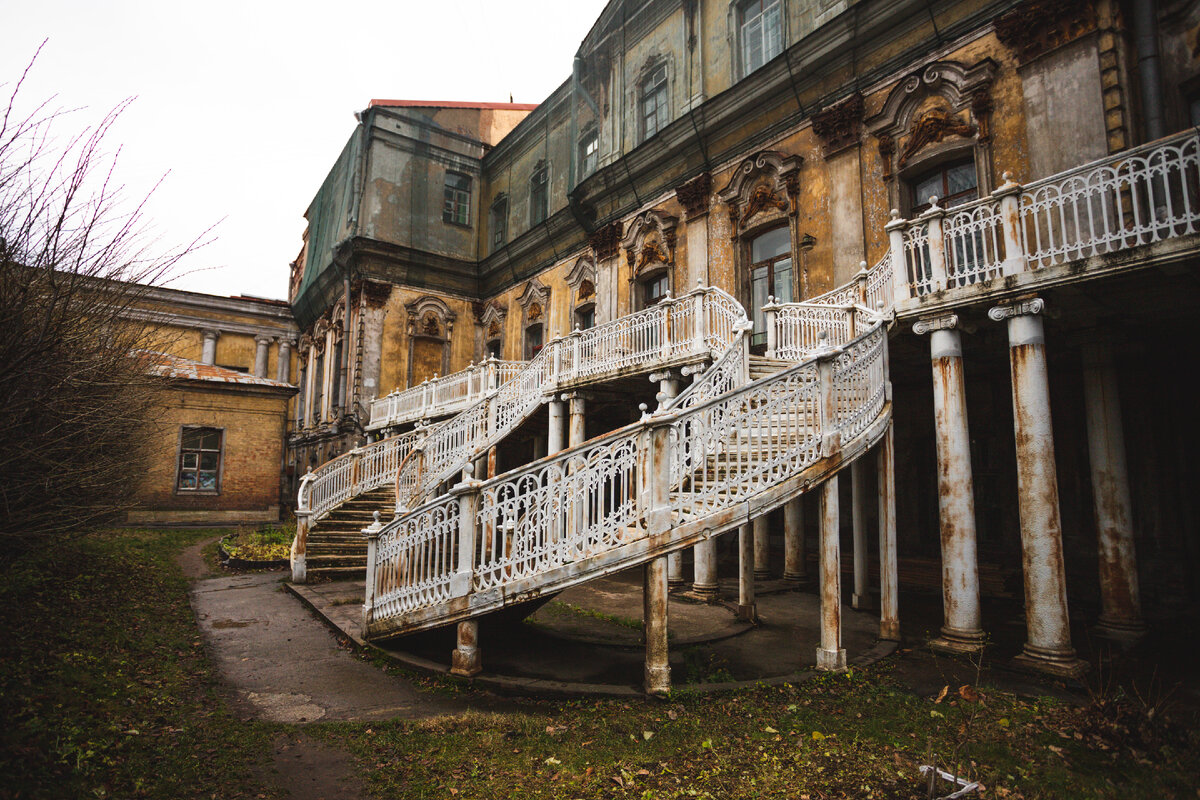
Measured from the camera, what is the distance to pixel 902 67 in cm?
1185

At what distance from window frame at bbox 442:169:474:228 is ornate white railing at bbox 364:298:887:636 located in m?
21.6

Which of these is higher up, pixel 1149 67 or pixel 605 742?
pixel 1149 67

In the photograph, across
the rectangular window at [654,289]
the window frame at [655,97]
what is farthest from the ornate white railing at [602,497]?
the window frame at [655,97]

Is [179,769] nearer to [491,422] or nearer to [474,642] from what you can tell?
[474,642]

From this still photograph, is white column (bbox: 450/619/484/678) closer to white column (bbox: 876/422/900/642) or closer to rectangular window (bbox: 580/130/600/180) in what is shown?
white column (bbox: 876/422/900/642)

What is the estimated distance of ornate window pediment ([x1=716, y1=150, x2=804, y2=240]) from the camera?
537 inches

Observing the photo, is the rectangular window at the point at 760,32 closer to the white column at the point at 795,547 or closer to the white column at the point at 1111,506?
the white column at the point at 1111,506

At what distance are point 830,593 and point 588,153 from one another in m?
18.5

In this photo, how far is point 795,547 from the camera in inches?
504

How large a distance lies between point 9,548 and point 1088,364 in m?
14.0

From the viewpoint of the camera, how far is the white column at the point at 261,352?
1363 inches

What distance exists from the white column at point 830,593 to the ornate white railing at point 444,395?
11415 millimetres

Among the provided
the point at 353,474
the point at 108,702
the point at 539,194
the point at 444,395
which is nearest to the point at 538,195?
the point at 539,194

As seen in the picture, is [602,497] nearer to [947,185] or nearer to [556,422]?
[556,422]
